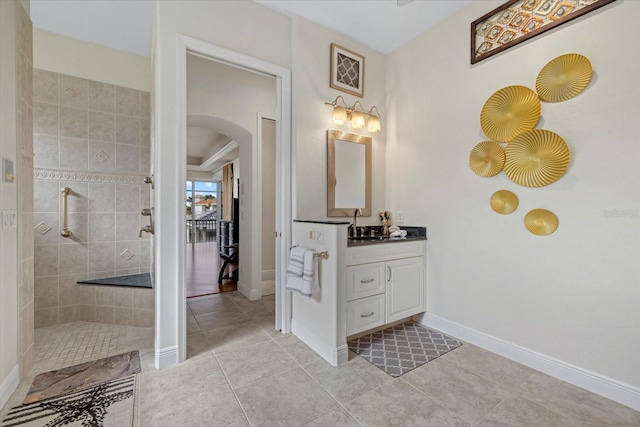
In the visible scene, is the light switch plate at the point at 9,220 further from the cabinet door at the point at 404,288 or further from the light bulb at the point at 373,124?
the light bulb at the point at 373,124

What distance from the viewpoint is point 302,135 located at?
254 centimetres

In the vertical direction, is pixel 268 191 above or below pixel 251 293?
above

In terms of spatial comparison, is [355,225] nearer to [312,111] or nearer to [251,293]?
[312,111]

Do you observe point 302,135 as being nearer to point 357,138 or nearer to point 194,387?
point 357,138

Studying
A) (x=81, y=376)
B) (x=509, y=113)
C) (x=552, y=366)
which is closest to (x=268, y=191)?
(x=81, y=376)

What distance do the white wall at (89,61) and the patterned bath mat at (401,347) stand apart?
3766mm

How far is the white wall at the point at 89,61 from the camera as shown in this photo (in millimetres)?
2861

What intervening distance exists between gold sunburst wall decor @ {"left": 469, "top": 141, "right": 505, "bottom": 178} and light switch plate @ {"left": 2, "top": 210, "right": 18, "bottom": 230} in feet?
10.7

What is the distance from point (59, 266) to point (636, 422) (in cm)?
469

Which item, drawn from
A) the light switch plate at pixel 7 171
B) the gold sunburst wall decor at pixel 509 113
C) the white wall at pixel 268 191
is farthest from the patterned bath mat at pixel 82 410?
the gold sunburst wall decor at pixel 509 113

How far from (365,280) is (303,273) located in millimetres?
517

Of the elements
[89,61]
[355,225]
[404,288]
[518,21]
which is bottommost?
[404,288]

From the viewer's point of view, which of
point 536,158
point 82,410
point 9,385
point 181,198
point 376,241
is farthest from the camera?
point 376,241

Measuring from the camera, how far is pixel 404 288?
2.54 m
